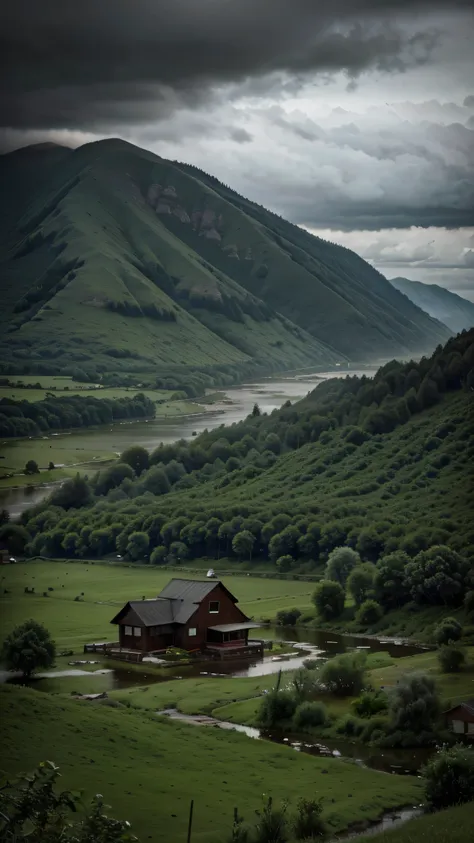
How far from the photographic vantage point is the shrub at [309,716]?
3894 centimetres

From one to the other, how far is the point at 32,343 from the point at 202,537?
42192 mm

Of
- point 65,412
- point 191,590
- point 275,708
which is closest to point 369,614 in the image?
point 191,590

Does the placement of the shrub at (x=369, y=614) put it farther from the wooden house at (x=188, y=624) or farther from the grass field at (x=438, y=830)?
the grass field at (x=438, y=830)

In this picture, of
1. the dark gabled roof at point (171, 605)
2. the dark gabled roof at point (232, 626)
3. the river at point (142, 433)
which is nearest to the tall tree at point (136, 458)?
the river at point (142, 433)

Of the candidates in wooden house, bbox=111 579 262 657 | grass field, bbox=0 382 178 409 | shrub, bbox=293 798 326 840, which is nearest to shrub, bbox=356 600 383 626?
wooden house, bbox=111 579 262 657

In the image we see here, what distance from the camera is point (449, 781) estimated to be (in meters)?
30.6

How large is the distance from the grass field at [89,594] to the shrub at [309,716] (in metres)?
13.5

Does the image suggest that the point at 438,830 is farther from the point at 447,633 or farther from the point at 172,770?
the point at 447,633

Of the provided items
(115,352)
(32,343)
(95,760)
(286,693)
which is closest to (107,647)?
(286,693)

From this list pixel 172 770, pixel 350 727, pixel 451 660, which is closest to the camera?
pixel 172 770

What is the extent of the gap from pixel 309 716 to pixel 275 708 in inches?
45.6

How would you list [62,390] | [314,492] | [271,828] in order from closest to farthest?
[271,828] → [314,492] → [62,390]

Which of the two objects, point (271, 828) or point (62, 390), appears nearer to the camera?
point (271, 828)

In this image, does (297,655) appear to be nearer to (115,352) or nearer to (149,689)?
(149,689)
